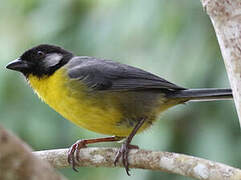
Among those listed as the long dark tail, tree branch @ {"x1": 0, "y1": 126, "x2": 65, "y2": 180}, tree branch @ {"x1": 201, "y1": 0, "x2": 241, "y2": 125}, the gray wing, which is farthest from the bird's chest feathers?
tree branch @ {"x1": 0, "y1": 126, "x2": 65, "y2": 180}

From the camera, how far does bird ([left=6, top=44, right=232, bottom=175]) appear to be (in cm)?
384

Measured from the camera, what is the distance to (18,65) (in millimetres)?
4168

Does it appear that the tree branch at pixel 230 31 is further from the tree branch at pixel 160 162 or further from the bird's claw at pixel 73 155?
the bird's claw at pixel 73 155

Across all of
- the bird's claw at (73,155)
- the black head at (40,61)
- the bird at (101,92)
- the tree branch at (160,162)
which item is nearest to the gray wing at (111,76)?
the bird at (101,92)

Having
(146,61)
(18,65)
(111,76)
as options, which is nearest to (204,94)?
(111,76)

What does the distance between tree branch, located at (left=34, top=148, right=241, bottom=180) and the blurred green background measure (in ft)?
3.12

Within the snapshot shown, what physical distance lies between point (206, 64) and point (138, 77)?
2.49 ft

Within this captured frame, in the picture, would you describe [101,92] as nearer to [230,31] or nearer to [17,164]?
[230,31]

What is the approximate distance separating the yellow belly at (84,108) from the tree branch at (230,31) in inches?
54.1

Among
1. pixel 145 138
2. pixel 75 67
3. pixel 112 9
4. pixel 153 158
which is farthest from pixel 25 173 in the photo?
pixel 112 9

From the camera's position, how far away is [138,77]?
13.7ft

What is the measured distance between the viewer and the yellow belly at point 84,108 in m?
3.81

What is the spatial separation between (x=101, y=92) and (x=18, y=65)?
2.31ft

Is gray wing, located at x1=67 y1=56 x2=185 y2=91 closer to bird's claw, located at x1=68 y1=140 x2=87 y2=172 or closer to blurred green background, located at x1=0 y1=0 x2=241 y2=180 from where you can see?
blurred green background, located at x1=0 y1=0 x2=241 y2=180
